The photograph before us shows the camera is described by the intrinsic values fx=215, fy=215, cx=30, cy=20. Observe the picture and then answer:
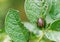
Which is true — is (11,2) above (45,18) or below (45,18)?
below

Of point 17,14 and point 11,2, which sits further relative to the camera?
point 11,2

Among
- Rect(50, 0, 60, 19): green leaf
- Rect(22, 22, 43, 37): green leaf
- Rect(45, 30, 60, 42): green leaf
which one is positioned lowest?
Rect(45, 30, 60, 42): green leaf

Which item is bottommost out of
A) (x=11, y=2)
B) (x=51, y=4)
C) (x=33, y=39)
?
(x=11, y=2)

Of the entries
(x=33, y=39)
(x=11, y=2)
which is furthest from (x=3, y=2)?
(x=33, y=39)

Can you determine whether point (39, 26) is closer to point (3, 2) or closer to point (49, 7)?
point (49, 7)

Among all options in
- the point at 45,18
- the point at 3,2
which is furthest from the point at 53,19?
the point at 3,2
